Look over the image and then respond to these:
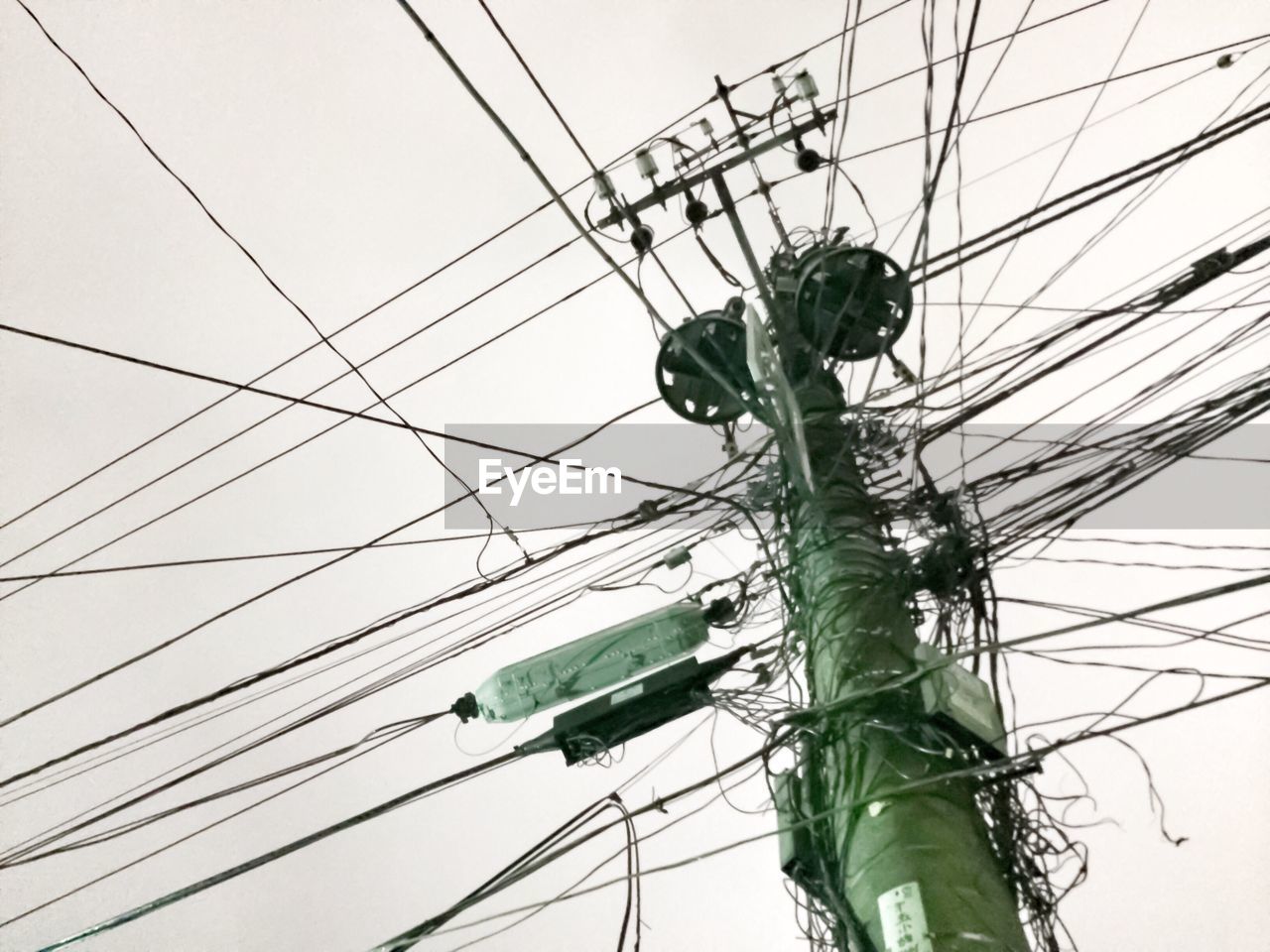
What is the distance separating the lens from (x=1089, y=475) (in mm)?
2736

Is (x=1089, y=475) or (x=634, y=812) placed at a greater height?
(x=1089, y=475)

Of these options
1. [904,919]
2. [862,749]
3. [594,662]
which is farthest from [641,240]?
[904,919]

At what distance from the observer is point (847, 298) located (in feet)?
11.5

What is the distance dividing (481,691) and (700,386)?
1.70 m

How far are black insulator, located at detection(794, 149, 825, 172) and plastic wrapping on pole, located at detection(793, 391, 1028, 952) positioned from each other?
6.05ft

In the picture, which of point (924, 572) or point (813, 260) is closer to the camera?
point (924, 572)

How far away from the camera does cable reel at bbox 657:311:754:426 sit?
3893 millimetres

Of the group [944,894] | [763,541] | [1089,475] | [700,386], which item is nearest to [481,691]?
[763,541]

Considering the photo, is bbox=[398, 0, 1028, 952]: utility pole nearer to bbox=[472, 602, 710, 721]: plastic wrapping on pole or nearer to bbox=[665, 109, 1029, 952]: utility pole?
bbox=[665, 109, 1029, 952]: utility pole

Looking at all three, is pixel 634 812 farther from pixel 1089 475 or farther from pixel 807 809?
pixel 1089 475

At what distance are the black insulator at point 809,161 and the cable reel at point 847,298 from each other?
57 centimetres

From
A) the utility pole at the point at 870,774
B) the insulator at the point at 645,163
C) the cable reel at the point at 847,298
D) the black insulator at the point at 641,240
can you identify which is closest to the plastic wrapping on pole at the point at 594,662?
the utility pole at the point at 870,774

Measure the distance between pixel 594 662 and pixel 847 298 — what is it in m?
1.81

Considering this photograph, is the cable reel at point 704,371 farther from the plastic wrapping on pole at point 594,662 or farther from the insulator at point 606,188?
the plastic wrapping on pole at point 594,662
